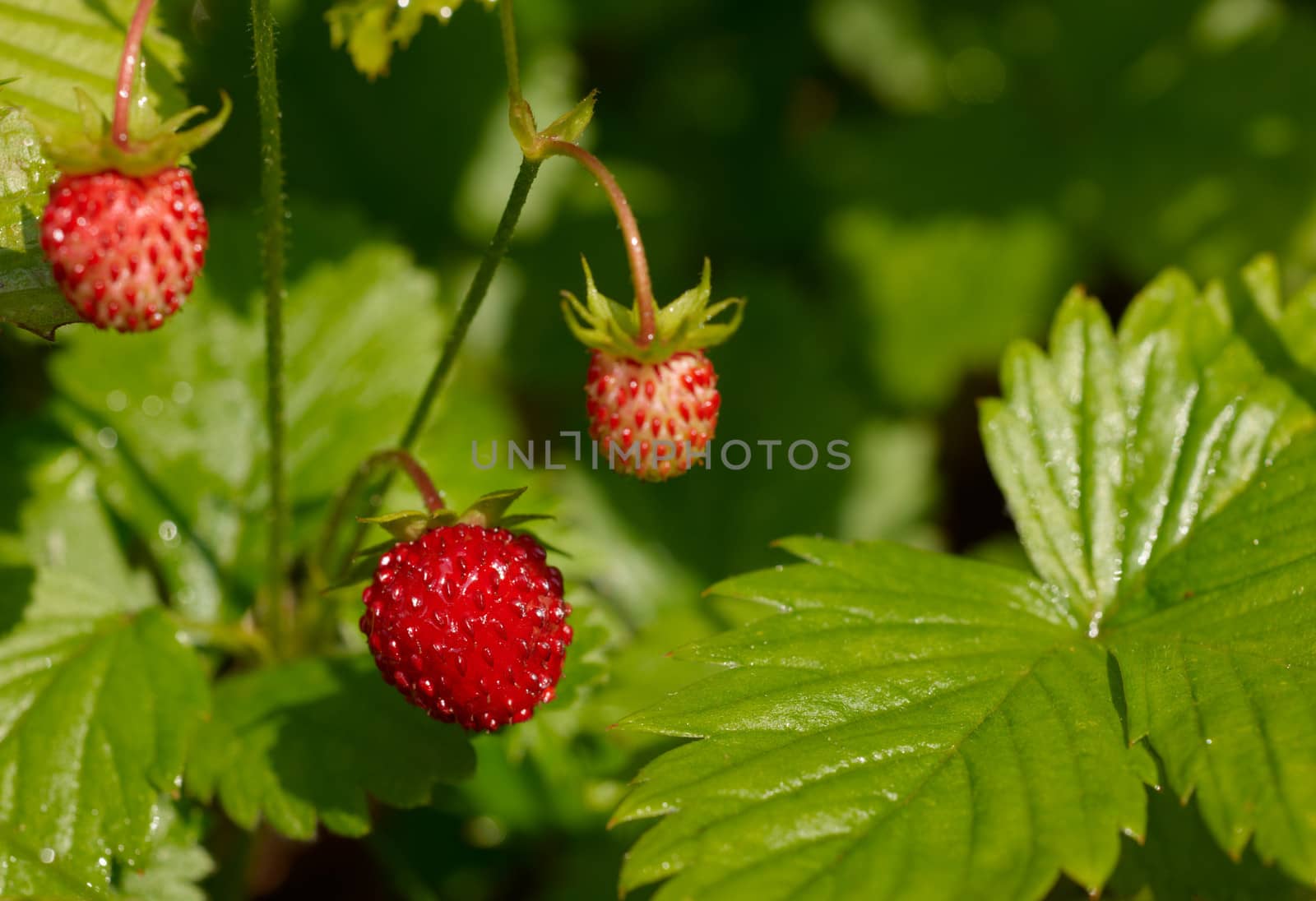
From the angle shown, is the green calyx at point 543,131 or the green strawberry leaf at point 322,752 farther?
the green strawberry leaf at point 322,752

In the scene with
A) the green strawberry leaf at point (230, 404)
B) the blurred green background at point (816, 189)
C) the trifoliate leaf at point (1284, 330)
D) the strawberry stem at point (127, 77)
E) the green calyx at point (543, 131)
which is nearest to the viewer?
the strawberry stem at point (127, 77)

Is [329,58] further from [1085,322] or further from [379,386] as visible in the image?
[1085,322]

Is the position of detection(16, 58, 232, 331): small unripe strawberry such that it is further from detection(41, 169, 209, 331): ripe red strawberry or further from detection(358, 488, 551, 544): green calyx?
detection(358, 488, 551, 544): green calyx

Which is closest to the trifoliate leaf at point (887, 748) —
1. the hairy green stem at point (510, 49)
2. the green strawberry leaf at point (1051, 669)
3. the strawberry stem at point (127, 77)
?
the green strawberry leaf at point (1051, 669)

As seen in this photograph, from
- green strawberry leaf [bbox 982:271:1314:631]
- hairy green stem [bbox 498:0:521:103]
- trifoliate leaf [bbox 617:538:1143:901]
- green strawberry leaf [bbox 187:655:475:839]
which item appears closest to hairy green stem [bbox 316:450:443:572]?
green strawberry leaf [bbox 187:655:475:839]

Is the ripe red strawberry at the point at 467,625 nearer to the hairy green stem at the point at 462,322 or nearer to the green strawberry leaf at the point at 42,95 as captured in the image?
the hairy green stem at the point at 462,322

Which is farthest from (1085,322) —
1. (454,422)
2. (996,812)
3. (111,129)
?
(111,129)
